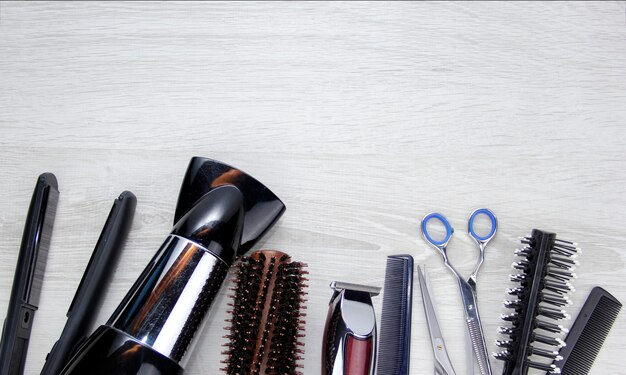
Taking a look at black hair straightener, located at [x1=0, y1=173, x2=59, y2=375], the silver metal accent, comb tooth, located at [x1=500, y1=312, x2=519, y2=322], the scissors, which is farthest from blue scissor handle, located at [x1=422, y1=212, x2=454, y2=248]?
black hair straightener, located at [x1=0, y1=173, x2=59, y2=375]

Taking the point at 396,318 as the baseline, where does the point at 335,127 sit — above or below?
above

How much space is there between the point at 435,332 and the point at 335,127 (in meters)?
0.27

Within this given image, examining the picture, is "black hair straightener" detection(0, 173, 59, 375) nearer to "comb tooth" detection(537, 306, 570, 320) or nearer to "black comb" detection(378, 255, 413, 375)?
"black comb" detection(378, 255, 413, 375)

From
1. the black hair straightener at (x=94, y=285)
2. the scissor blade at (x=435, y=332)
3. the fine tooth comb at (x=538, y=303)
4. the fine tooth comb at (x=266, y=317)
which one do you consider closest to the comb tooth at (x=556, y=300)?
the fine tooth comb at (x=538, y=303)

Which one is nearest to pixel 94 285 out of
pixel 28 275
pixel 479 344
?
pixel 28 275

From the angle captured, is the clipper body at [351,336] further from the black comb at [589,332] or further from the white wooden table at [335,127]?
the black comb at [589,332]

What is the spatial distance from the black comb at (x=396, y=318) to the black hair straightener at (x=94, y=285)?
1.02ft

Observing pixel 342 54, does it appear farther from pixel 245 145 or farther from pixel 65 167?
pixel 65 167

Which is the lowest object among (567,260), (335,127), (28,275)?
(28,275)

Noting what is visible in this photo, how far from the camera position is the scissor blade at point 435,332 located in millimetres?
723

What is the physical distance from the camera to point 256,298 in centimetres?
66

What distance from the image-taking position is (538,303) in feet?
2.36

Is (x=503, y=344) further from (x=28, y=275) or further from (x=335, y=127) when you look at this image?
(x=28, y=275)

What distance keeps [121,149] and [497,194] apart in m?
0.46
